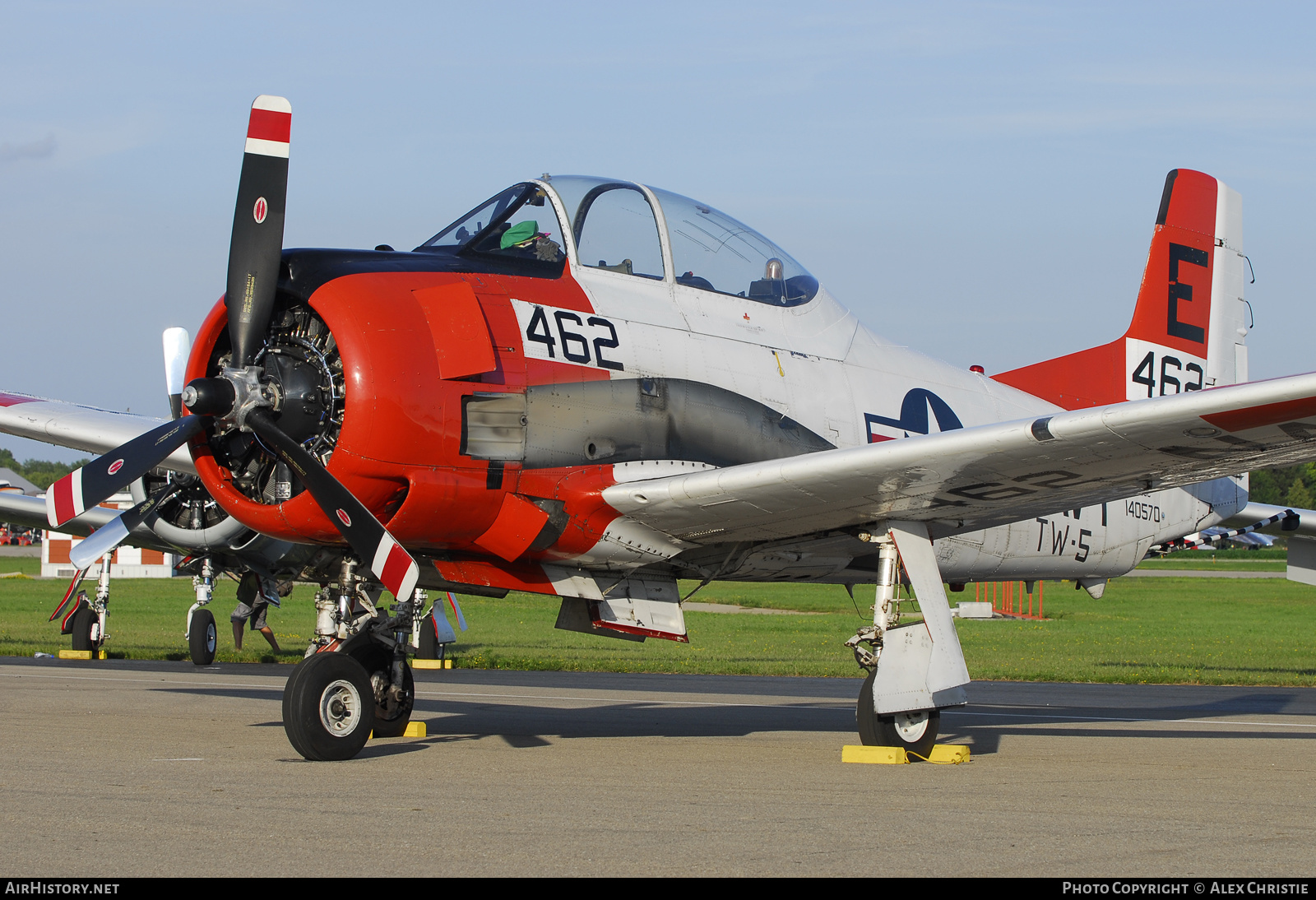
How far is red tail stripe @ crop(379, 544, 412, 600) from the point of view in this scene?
8086mm

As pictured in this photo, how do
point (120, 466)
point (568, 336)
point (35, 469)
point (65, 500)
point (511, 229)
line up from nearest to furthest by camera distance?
point (120, 466), point (65, 500), point (568, 336), point (511, 229), point (35, 469)

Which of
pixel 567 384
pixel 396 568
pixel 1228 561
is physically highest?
pixel 1228 561

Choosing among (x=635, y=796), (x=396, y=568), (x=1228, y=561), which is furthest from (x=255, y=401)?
(x=1228, y=561)

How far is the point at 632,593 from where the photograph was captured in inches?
394

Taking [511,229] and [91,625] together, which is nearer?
[511,229]

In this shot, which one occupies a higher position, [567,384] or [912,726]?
[567,384]

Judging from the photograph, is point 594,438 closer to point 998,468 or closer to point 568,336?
point 568,336

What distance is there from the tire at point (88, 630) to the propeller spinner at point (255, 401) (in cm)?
1365

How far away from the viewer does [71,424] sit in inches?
538

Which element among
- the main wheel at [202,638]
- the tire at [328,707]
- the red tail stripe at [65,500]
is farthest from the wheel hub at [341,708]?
the main wheel at [202,638]

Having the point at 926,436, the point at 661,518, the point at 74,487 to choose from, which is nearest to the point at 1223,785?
the point at 926,436

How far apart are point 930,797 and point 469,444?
11.3 feet

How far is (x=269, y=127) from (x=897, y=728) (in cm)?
586

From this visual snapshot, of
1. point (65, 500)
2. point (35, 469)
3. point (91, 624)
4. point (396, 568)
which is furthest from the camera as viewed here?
point (35, 469)
